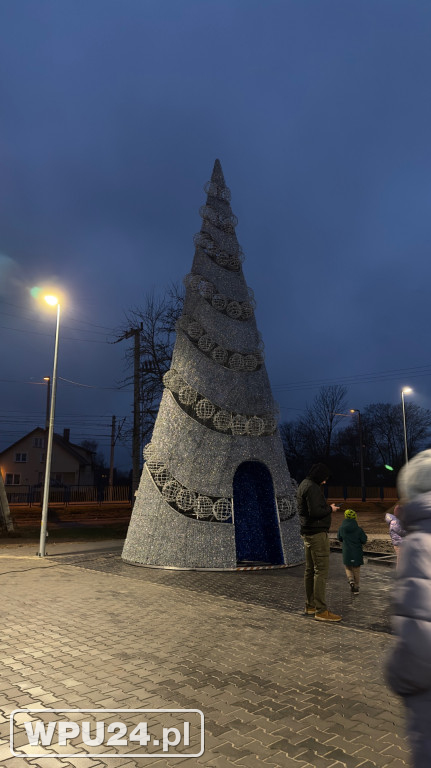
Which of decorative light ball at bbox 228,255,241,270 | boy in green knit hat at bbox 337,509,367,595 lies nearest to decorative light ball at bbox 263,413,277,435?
boy in green knit hat at bbox 337,509,367,595

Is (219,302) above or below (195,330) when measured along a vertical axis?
above

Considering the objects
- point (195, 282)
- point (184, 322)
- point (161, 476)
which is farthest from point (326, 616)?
point (195, 282)

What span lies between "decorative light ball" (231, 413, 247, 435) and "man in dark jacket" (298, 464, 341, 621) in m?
4.11

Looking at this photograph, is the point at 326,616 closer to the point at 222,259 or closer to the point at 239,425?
the point at 239,425

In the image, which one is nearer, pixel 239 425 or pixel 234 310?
pixel 239 425

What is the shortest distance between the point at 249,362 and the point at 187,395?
1.75 m

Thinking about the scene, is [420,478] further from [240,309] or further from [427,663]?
[240,309]

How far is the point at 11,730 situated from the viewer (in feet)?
12.5

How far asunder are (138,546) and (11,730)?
761 cm

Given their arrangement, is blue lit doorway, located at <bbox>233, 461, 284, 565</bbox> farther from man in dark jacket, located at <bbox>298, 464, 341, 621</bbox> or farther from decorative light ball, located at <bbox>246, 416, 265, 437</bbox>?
man in dark jacket, located at <bbox>298, 464, 341, 621</bbox>

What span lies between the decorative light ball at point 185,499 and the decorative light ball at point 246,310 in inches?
179

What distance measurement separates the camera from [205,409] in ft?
37.7

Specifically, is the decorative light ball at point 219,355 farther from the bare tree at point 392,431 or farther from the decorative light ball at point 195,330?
the bare tree at point 392,431

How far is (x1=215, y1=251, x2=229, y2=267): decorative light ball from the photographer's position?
13.0m
